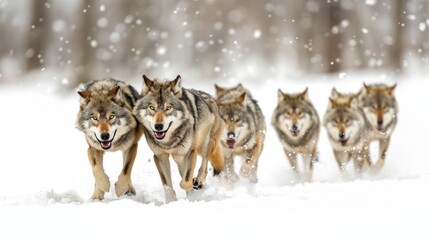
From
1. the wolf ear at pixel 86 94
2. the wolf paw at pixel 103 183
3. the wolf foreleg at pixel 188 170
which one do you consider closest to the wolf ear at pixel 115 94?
the wolf ear at pixel 86 94

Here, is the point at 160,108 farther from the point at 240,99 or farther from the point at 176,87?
the point at 240,99

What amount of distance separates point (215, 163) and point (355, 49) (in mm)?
15713

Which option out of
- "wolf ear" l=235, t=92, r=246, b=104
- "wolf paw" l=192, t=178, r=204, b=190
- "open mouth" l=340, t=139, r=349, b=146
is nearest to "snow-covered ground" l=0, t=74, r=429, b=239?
"wolf paw" l=192, t=178, r=204, b=190

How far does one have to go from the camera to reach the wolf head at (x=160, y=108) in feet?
20.4

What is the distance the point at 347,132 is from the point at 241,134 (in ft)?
4.73

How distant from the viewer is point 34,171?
1096 centimetres

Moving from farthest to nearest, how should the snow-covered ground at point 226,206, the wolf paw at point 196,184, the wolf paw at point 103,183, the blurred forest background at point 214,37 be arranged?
the blurred forest background at point 214,37 → the wolf paw at point 196,184 → the wolf paw at point 103,183 → the snow-covered ground at point 226,206

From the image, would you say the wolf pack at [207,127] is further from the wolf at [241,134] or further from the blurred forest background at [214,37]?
the blurred forest background at [214,37]

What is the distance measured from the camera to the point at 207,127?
699cm

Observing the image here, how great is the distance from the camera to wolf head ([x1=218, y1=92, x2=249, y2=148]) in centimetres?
884

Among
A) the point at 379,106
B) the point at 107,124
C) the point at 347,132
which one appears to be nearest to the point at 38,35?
the point at 379,106

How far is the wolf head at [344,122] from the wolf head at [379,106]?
369 mm

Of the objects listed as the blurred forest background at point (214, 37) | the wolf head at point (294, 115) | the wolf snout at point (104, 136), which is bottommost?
the wolf snout at point (104, 136)

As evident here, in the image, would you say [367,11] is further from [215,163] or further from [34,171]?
[215,163]
